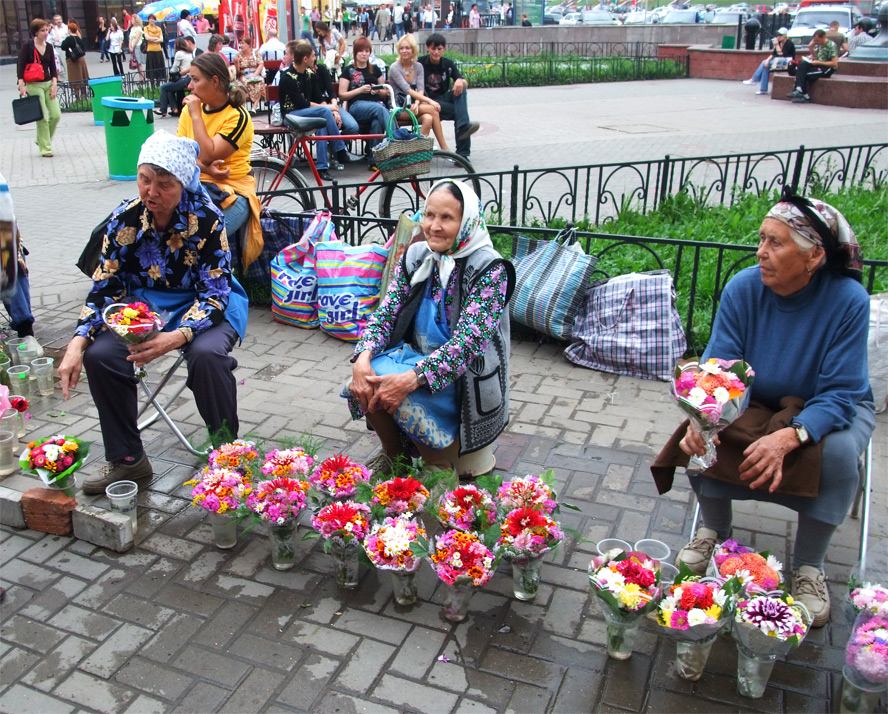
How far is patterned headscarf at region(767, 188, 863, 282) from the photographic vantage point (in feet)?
8.86

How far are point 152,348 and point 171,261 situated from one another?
0.48 m

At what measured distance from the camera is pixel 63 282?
252 inches

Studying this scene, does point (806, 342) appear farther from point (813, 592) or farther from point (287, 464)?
point (287, 464)

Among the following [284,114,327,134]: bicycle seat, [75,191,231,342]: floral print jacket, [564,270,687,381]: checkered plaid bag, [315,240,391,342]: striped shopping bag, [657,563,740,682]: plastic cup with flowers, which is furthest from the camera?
[284,114,327,134]: bicycle seat

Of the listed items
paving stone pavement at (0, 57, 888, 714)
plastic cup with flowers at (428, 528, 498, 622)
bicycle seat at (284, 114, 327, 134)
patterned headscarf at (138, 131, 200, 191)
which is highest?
patterned headscarf at (138, 131, 200, 191)

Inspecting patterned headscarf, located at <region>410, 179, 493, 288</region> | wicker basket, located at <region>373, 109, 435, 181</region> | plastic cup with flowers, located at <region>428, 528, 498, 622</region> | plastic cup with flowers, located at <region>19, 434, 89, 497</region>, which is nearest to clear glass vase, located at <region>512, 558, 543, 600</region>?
plastic cup with flowers, located at <region>428, 528, 498, 622</region>

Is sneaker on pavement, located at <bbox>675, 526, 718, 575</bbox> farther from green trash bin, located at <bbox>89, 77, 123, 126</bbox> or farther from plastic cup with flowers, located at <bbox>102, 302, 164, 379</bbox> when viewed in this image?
green trash bin, located at <bbox>89, 77, 123, 126</bbox>

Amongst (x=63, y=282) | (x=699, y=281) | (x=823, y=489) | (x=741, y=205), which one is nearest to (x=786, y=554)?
(x=823, y=489)

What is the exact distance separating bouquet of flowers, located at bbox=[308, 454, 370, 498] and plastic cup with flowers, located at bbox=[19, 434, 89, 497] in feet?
3.04

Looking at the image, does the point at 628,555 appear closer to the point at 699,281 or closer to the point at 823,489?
the point at 823,489

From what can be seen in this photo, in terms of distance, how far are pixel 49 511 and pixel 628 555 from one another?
7.44 feet

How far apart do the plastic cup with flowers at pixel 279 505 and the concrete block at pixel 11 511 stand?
1061mm

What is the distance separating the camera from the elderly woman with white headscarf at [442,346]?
10.7ft

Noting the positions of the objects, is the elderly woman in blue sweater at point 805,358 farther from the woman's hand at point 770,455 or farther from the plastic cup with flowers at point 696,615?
the plastic cup with flowers at point 696,615
